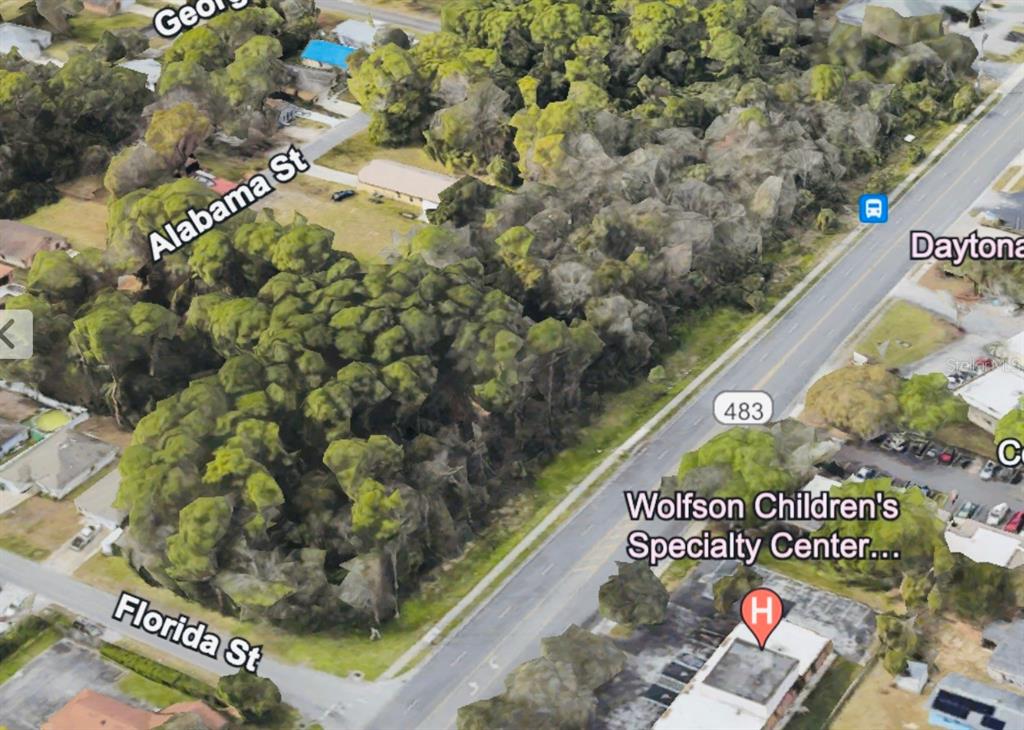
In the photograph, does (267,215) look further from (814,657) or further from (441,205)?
(814,657)

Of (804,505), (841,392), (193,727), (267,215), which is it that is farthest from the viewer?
(267,215)

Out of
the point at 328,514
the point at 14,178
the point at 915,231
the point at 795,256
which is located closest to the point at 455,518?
the point at 328,514

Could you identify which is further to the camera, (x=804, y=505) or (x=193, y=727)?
(x=804, y=505)

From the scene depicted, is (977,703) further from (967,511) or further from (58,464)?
(58,464)

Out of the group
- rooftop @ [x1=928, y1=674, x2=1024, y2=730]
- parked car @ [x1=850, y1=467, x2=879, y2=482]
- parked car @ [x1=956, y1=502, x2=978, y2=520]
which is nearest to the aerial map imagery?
rooftop @ [x1=928, y1=674, x2=1024, y2=730]

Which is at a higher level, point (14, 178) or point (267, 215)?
point (267, 215)

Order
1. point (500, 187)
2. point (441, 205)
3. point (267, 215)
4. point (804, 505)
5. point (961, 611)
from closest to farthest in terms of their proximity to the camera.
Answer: point (961, 611)
point (804, 505)
point (267, 215)
point (441, 205)
point (500, 187)

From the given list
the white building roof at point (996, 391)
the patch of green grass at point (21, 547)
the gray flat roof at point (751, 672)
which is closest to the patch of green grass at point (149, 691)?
the patch of green grass at point (21, 547)
